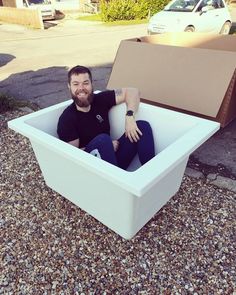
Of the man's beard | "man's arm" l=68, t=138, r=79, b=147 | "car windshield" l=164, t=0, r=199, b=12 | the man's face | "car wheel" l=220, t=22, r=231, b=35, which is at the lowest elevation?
"car wheel" l=220, t=22, r=231, b=35

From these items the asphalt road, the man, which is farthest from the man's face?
the asphalt road

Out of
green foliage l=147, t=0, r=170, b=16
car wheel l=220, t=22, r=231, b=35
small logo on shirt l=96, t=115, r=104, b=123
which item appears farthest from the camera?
green foliage l=147, t=0, r=170, b=16

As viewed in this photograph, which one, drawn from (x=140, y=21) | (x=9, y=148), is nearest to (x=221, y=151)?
(x=9, y=148)

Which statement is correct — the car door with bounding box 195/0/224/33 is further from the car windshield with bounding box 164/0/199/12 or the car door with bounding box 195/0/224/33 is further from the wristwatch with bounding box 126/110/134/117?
the wristwatch with bounding box 126/110/134/117

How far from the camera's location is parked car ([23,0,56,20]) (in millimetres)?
12602

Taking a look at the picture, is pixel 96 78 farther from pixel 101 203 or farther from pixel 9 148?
pixel 101 203

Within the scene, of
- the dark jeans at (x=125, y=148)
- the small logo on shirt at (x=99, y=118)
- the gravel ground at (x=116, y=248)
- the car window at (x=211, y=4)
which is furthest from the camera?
the car window at (x=211, y=4)

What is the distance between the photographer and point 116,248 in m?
1.77

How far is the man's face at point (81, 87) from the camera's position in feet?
6.41

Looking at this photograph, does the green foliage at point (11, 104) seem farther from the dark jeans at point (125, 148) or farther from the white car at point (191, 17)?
the white car at point (191, 17)

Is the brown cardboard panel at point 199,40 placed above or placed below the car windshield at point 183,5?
above

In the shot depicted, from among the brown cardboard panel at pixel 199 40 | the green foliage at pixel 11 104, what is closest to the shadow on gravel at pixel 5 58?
the green foliage at pixel 11 104

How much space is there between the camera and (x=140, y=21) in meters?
12.2

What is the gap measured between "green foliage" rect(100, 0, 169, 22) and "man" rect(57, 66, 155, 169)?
1119 cm
